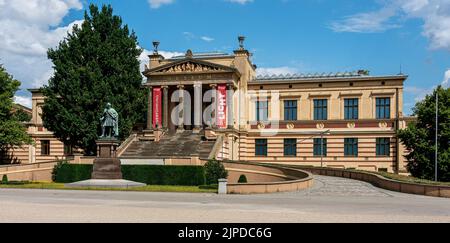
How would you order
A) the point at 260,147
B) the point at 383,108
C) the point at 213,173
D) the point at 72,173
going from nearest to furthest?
the point at 213,173, the point at 72,173, the point at 383,108, the point at 260,147

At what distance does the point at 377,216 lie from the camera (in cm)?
1906

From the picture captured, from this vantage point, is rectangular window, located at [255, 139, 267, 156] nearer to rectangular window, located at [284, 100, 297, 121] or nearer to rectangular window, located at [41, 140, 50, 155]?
rectangular window, located at [284, 100, 297, 121]

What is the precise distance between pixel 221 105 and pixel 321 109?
12.1 m

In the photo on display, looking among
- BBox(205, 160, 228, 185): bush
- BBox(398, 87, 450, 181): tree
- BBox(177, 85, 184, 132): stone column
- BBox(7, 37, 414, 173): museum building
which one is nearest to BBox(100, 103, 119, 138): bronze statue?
BBox(205, 160, 228, 185): bush

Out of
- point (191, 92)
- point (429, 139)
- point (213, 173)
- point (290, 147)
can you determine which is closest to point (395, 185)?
point (429, 139)

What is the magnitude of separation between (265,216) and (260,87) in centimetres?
4451

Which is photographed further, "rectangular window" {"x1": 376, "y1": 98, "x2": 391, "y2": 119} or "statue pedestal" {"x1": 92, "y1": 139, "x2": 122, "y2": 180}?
"rectangular window" {"x1": 376, "y1": 98, "x2": 391, "y2": 119}

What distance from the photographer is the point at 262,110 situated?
62312mm

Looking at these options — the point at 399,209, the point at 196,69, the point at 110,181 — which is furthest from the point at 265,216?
the point at 196,69

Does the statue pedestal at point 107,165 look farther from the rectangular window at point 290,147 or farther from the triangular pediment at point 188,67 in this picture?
the rectangular window at point 290,147

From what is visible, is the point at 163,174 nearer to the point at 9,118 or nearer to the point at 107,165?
the point at 107,165

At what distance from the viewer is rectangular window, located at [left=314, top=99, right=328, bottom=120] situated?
60562 mm

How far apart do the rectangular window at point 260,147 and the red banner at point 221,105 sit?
5929 mm

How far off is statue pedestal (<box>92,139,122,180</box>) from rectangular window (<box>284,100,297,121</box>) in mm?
26278
